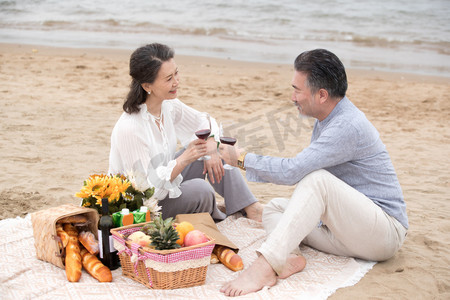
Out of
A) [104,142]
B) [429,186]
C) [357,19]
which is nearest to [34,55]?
[104,142]

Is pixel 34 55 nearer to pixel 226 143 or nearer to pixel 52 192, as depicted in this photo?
pixel 52 192

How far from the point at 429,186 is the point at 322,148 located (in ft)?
8.85

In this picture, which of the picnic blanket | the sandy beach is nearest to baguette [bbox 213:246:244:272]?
the picnic blanket

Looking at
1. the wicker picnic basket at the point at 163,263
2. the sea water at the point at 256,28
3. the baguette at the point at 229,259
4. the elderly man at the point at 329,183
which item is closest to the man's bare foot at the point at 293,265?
the elderly man at the point at 329,183

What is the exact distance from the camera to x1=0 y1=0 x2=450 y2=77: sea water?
14078mm

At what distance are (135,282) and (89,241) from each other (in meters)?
0.42

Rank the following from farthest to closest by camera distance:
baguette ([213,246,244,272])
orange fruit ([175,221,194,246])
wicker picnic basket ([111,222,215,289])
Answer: baguette ([213,246,244,272]), orange fruit ([175,221,194,246]), wicker picnic basket ([111,222,215,289])

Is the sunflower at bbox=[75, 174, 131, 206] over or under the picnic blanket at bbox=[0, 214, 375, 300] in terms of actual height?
over

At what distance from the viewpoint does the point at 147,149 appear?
3.70 metres

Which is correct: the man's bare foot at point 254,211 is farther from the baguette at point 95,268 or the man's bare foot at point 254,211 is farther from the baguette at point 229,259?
the baguette at point 95,268

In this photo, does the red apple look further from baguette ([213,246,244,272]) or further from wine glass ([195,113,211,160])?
wine glass ([195,113,211,160])

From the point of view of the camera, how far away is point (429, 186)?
Answer: 17.7 ft

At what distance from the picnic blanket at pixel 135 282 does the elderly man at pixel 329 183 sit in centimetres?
8

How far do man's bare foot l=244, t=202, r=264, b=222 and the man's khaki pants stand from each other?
1043 millimetres
